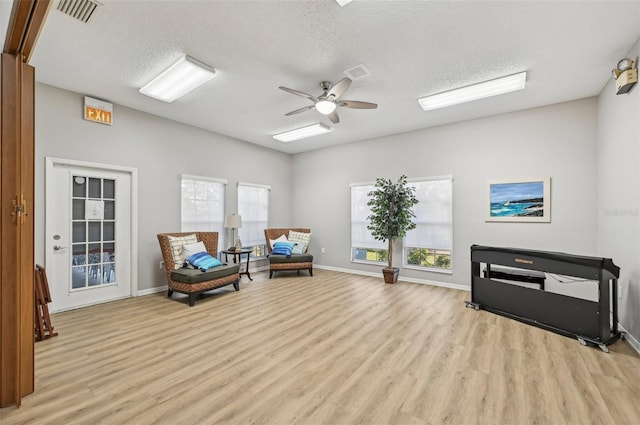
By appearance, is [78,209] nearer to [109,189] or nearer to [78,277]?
[109,189]

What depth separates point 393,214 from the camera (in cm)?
523

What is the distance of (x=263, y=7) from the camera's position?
2.23 meters

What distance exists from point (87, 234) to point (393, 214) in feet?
16.5

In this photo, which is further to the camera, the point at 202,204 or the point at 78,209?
the point at 202,204

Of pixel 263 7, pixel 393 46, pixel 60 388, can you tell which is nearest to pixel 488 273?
pixel 393 46

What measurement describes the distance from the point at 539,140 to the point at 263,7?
4.47 m

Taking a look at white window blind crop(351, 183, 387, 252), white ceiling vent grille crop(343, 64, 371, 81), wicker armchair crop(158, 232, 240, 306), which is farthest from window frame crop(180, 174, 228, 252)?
white ceiling vent grille crop(343, 64, 371, 81)

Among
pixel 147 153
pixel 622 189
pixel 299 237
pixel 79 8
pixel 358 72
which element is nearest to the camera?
pixel 79 8

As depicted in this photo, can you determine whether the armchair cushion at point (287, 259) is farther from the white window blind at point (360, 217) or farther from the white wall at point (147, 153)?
the white wall at point (147, 153)

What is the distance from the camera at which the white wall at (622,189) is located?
8.89ft

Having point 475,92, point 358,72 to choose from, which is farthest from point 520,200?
point 358,72

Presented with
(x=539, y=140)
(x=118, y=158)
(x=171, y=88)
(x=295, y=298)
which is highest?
(x=171, y=88)

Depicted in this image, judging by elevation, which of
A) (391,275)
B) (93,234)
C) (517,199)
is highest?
(517,199)

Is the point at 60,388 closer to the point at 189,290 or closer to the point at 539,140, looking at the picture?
the point at 189,290
